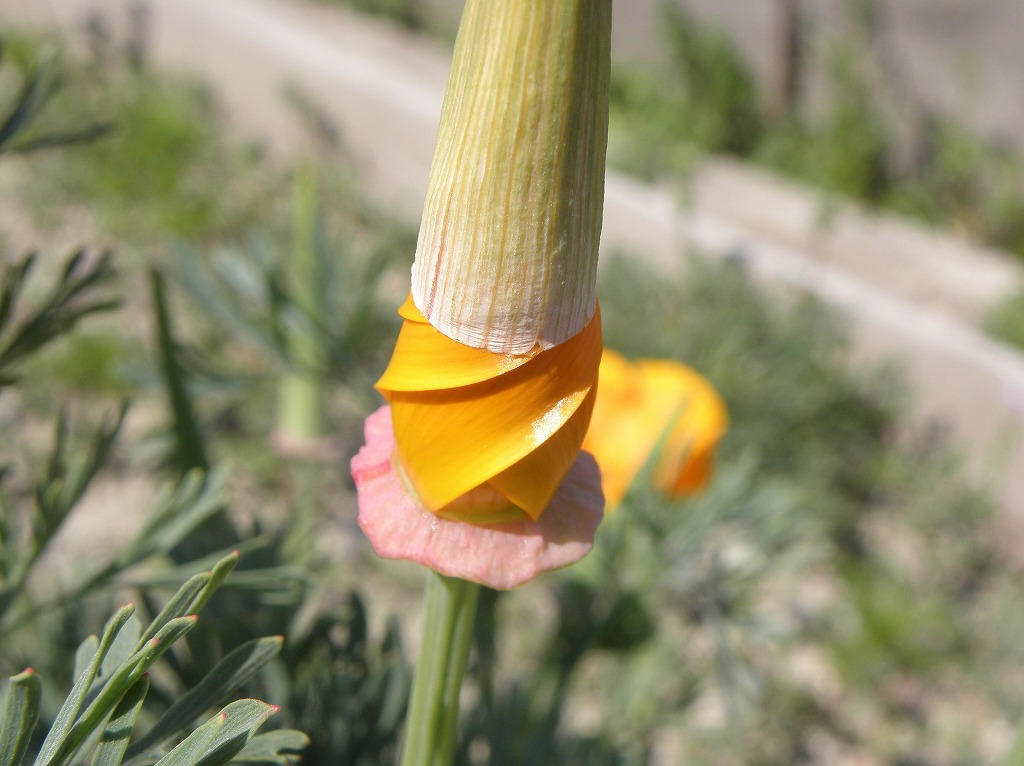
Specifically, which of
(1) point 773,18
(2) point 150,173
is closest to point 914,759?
(1) point 773,18

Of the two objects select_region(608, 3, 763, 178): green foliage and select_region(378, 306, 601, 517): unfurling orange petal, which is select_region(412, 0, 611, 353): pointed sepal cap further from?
select_region(608, 3, 763, 178): green foliage

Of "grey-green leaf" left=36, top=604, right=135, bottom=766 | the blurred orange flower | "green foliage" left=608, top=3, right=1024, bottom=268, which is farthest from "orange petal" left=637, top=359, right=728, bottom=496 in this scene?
"green foliage" left=608, top=3, right=1024, bottom=268

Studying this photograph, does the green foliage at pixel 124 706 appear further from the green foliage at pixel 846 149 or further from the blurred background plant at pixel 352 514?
the green foliage at pixel 846 149

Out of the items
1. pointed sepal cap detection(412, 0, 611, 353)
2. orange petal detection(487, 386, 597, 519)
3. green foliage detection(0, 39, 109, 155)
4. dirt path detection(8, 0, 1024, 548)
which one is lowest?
dirt path detection(8, 0, 1024, 548)

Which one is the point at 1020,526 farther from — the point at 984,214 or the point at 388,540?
the point at 388,540

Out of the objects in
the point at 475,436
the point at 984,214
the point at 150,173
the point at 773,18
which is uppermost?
the point at 475,436

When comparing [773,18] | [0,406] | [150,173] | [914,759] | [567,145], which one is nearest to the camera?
[567,145]
